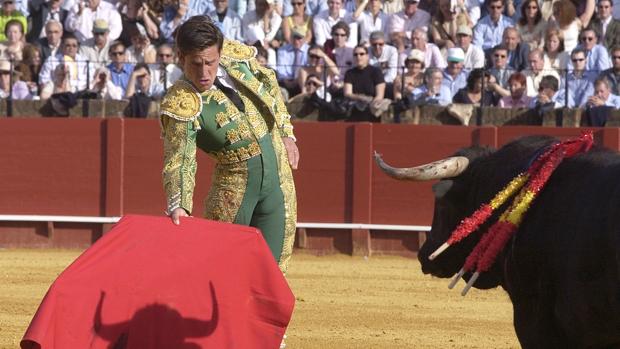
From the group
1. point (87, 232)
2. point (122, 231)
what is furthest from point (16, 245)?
point (122, 231)

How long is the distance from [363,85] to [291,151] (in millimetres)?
5688

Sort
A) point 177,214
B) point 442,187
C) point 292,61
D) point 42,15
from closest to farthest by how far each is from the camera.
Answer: point 177,214 → point 442,187 → point 292,61 → point 42,15

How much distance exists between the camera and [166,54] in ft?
35.1

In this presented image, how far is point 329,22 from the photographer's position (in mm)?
11102

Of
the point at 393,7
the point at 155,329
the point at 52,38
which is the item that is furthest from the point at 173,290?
the point at 52,38

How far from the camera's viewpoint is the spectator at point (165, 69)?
35.1 ft

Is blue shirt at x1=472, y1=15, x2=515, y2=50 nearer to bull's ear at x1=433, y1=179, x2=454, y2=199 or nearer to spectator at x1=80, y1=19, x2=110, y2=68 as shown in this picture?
spectator at x1=80, y1=19, x2=110, y2=68

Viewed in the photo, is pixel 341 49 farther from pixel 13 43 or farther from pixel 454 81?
pixel 13 43

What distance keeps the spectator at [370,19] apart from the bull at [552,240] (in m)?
6.22

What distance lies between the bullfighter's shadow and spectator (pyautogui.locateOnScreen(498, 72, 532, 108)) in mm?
6354

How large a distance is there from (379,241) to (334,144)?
890 millimetres

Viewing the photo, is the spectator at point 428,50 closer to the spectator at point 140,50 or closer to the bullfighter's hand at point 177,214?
the spectator at point 140,50

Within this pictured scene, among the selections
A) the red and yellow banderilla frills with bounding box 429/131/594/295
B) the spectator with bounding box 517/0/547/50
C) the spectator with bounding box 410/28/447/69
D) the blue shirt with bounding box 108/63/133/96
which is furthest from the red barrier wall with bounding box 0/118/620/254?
the red and yellow banderilla frills with bounding box 429/131/594/295

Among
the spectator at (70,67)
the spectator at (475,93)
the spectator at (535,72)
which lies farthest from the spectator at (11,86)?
the spectator at (535,72)
